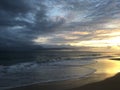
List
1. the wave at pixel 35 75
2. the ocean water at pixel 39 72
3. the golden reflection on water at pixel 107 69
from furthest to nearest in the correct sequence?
the golden reflection on water at pixel 107 69 < the ocean water at pixel 39 72 < the wave at pixel 35 75

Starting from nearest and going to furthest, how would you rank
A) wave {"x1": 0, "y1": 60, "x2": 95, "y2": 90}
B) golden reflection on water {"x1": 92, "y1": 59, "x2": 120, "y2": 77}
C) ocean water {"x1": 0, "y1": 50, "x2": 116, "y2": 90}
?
wave {"x1": 0, "y1": 60, "x2": 95, "y2": 90} → ocean water {"x1": 0, "y1": 50, "x2": 116, "y2": 90} → golden reflection on water {"x1": 92, "y1": 59, "x2": 120, "y2": 77}

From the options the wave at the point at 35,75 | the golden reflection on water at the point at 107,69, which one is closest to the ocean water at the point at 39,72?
the wave at the point at 35,75

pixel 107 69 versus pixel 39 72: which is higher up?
pixel 39 72

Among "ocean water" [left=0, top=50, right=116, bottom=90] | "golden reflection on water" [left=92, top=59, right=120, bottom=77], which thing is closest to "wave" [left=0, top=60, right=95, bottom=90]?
"ocean water" [left=0, top=50, right=116, bottom=90]

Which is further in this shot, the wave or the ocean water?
the ocean water

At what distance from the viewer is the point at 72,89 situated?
11.1 m

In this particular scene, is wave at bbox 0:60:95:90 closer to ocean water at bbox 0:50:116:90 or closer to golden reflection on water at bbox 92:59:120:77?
ocean water at bbox 0:50:116:90

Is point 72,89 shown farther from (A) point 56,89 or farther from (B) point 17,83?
(B) point 17,83

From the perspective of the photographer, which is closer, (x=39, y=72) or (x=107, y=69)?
(x=39, y=72)

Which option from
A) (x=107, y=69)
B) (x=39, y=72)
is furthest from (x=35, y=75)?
(x=107, y=69)

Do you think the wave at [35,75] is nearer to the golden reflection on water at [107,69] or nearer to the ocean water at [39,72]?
the ocean water at [39,72]

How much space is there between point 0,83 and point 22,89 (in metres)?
2.11

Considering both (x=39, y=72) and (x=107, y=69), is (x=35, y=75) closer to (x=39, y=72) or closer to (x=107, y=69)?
(x=39, y=72)

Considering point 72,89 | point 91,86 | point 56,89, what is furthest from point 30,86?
point 91,86
